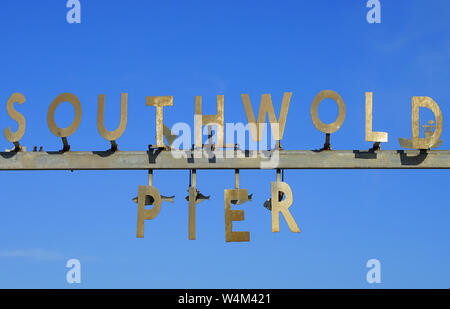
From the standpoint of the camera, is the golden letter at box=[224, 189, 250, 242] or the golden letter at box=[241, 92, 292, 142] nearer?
the golden letter at box=[224, 189, 250, 242]

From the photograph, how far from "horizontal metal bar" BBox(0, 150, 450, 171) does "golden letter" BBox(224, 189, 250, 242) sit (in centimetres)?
63

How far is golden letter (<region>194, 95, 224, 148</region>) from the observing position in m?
17.0

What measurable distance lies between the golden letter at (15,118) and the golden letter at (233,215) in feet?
17.1

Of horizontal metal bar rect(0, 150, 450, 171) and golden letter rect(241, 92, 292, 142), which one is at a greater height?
golden letter rect(241, 92, 292, 142)

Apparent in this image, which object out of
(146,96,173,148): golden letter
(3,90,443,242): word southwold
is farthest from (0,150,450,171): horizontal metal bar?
(146,96,173,148): golden letter

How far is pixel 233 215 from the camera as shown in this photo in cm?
1672

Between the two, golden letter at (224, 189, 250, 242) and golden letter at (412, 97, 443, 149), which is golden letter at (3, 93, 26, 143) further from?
golden letter at (412, 97, 443, 149)

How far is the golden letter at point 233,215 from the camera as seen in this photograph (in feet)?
54.3

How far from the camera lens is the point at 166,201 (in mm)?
17203

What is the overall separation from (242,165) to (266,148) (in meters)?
0.70

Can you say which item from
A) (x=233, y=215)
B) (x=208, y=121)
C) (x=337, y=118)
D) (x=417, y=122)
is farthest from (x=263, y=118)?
(x=417, y=122)

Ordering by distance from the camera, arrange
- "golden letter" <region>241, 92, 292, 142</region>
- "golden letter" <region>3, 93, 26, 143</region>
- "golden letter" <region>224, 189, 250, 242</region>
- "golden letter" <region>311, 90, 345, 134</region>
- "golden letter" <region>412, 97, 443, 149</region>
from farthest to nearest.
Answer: "golden letter" <region>3, 93, 26, 143</region>, "golden letter" <region>412, 97, 443, 149</region>, "golden letter" <region>241, 92, 292, 142</region>, "golden letter" <region>311, 90, 345, 134</region>, "golden letter" <region>224, 189, 250, 242</region>

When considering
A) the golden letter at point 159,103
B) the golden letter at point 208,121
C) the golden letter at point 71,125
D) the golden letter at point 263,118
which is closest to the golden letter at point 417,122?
the golden letter at point 263,118
